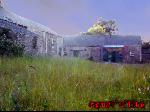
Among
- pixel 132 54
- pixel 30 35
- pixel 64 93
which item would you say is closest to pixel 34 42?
pixel 30 35

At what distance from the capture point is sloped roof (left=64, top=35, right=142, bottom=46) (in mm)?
46519

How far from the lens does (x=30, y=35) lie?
27766 mm

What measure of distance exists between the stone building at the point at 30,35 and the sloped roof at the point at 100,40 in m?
5.50

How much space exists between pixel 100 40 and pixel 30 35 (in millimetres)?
21002

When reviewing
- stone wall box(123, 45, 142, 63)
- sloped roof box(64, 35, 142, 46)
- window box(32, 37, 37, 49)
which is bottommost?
stone wall box(123, 45, 142, 63)

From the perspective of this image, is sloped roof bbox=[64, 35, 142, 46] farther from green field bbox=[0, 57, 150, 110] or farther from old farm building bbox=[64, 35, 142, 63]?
green field bbox=[0, 57, 150, 110]

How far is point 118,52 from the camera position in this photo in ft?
138

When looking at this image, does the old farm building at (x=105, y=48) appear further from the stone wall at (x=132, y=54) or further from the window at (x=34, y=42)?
the window at (x=34, y=42)

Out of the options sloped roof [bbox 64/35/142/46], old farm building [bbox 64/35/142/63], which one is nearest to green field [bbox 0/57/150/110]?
old farm building [bbox 64/35/142/63]

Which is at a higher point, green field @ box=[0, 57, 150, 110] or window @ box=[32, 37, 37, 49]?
window @ box=[32, 37, 37, 49]

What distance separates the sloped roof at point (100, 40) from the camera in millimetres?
46519

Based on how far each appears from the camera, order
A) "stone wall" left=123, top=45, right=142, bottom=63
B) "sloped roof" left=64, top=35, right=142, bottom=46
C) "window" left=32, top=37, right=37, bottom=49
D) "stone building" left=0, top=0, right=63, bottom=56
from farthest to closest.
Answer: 1. "sloped roof" left=64, top=35, right=142, bottom=46
2. "stone wall" left=123, top=45, right=142, bottom=63
3. "window" left=32, top=37, right=37, bottom=49
4. "stone building" left=0, top=0, right=63, bottom=56

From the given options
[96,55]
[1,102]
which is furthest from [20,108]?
[96,55]

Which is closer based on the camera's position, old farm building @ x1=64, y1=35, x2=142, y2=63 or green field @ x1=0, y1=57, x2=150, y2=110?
green field @ x1=0, y1=57, x2=150, y2=110
